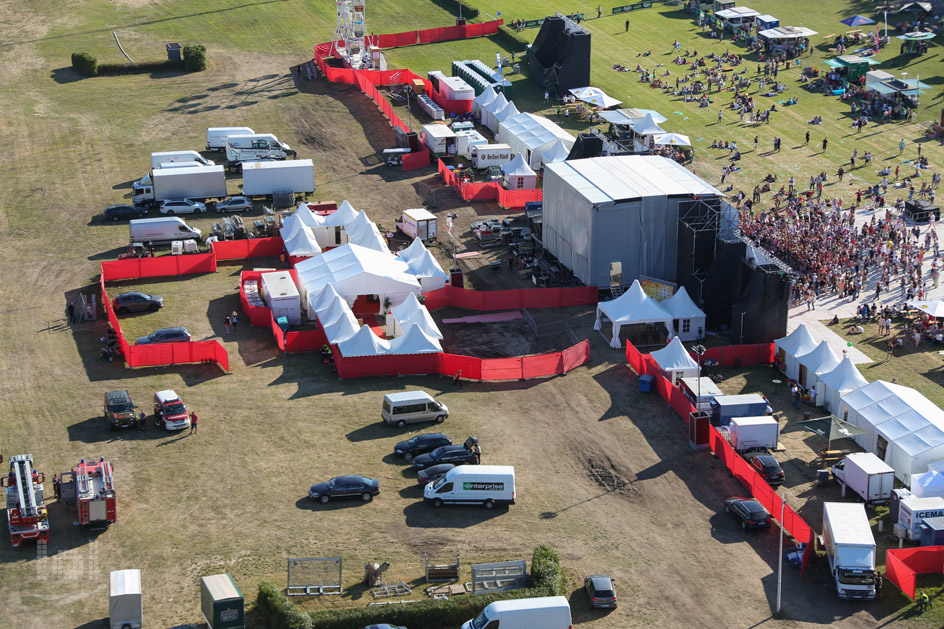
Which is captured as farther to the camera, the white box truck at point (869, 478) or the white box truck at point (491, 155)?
the white box truck at point (491, 155)

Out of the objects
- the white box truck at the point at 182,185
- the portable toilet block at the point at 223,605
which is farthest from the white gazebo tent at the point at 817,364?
the white box truck at the point at 182,185

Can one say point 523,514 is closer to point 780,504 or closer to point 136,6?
point 780,504

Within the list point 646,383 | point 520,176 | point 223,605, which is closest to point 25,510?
point 223,605

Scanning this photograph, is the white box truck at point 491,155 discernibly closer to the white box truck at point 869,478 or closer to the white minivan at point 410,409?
the white minivan at point 410,409

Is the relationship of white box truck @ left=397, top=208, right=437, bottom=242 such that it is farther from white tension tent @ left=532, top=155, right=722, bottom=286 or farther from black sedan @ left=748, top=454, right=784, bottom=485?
black sedan @ left=748, top=454, right=784, bottom=485

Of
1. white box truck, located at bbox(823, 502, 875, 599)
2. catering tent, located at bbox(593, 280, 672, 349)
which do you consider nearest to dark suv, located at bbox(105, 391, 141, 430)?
catering tent, located at bbox(593, 280, 672, 349)
